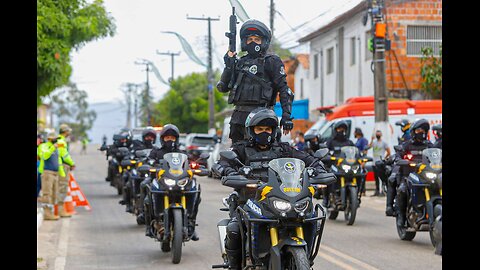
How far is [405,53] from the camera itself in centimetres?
3594

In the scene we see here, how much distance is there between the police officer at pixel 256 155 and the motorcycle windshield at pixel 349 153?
8369 mm

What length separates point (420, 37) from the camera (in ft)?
119

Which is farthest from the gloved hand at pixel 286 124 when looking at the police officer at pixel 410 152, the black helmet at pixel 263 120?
the police officer at pixel 410 152

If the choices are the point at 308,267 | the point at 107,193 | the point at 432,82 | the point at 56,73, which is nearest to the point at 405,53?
the point at 432,82

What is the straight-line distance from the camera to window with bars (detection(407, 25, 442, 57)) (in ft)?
118

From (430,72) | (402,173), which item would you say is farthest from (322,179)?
(430,72)

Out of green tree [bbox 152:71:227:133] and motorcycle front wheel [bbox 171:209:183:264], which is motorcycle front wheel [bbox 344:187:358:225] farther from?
green tree [bbox 152:71:227:133]

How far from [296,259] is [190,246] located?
6355 millimetres

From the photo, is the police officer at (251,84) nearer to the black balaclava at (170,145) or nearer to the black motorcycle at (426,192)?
the black balaclava at (170,145)

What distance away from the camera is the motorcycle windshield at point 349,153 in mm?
16750

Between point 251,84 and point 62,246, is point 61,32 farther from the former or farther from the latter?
point 251,84
